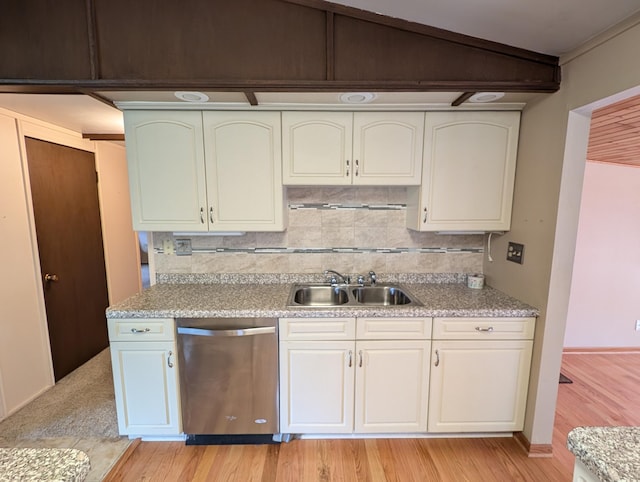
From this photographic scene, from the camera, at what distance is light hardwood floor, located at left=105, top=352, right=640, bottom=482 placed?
173 centimetres

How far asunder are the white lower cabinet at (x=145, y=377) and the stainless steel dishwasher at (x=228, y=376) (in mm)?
65

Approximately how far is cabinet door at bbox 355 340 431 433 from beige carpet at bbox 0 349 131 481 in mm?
1531

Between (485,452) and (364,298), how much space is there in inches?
47.2

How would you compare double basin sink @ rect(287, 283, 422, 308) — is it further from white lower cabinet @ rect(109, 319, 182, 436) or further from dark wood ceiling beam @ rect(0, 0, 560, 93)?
dark wood ceiling beam @ rect(0, 0, 560, 93)

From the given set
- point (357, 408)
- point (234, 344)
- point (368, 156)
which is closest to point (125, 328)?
point (234, 344)

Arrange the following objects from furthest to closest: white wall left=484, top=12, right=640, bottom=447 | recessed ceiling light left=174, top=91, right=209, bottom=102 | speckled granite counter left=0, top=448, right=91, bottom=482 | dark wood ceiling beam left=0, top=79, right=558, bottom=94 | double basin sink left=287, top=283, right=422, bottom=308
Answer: double basin sink left=287, top=283, right=422, bottom=308 < recessed ceiling light left=174, top=91, right=209, bottom=102 < dark wood ceiling beam left=0, top=79, right=558, bottom=94 < white wall left=484, top=12, right=640, bottom=447 < speckled granite counter left=0, top=448, right=91, bottom=482

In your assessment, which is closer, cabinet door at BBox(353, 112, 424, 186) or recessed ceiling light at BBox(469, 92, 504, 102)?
recessed ceiling light at BBox(469, 92, 504, 102)

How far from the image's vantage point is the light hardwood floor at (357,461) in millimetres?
1726

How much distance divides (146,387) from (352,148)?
1988 millimetres

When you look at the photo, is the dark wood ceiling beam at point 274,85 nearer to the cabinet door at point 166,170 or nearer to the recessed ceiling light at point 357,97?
the recessed ceiling light at point 357,97

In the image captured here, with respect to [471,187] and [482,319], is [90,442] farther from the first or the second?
[471,187]

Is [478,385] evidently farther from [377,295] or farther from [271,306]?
[271,306]

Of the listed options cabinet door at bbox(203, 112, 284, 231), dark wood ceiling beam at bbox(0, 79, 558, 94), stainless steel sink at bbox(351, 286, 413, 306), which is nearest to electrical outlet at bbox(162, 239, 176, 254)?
cabinet door at bbox(203, 112, 284, 231)

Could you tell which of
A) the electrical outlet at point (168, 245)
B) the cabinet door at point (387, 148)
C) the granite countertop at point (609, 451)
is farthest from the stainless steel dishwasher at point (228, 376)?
the granite countertop at point (609, 451)
